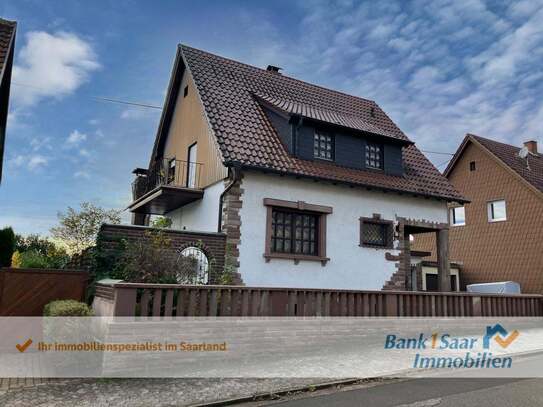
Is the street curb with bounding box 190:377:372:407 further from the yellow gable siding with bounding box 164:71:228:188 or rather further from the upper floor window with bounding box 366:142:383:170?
the upper floor window with bounding box 366:142:383:170

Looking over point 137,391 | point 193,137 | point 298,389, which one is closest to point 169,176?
point 193,137

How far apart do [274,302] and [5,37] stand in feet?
33.2

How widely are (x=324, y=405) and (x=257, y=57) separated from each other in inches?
611

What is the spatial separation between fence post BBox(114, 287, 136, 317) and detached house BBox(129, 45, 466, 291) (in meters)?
4.52

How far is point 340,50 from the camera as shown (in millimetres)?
13250

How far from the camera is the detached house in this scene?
1240 centimetres

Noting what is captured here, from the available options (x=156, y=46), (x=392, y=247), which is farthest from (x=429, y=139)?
(x=156, y=46)

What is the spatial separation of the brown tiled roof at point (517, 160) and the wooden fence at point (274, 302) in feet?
37.6

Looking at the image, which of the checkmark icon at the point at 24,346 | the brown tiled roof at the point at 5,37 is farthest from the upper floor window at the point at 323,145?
the checkmark icon at the point at 24,346

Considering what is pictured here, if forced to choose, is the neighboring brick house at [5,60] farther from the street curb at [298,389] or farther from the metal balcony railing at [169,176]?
the street curb at [298,389]

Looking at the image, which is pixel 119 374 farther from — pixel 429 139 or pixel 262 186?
pixel 429 139

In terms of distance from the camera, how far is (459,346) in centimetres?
1036

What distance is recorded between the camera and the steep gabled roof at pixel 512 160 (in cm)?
2153

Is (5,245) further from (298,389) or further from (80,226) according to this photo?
(298,389)
